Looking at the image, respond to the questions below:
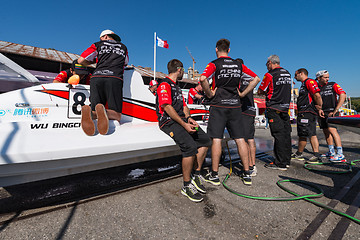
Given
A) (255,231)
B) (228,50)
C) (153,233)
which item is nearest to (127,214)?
(153,233)

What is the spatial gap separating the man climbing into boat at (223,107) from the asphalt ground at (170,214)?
1.27 feet

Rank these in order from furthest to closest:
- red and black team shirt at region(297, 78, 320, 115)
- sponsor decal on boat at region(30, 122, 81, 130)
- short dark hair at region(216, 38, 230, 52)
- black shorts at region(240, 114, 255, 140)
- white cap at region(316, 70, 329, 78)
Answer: white cap at region(316, 70, 329, 78), red and black team shirt at region(297, 78, 320, 115), black shorts at region(240, 114, 255, 140), short dark hair at region(216, 38, 230, 52), sponsor decal on boat at region(30, 122, 81, 130)

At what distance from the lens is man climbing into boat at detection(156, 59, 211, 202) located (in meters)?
2.09

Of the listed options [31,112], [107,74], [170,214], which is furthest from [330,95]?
[31,112]

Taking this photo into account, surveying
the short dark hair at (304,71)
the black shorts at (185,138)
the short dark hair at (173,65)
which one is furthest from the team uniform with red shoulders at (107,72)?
the short dark hair at (304,71)

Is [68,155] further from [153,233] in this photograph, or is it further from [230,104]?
[230,104]

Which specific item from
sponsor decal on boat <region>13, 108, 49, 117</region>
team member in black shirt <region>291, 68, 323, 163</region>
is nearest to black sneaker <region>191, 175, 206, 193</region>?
sponsor decal on boat <region>13, 108, 49, 117</region>

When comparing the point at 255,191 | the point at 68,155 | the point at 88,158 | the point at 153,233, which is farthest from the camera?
the point at 255,191

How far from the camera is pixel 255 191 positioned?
7.18 ft

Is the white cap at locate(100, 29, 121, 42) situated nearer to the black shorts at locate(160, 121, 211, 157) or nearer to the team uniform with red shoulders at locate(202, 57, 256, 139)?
the team uniform with red shoulders at locate(202, 57, 256, 139)

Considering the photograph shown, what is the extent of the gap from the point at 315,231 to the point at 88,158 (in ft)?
6.92

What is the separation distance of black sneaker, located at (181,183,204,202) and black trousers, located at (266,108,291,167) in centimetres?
185

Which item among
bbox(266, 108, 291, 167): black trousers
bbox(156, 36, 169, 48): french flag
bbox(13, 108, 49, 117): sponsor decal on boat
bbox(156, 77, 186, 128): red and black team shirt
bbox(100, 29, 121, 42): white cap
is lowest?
bbox(266, 108, 291, 167): black trousers

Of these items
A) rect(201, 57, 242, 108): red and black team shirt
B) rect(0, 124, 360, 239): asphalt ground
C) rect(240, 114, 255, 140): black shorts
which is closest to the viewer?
rect(0, 124, 360, 239): asphalt ground
